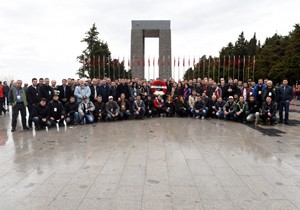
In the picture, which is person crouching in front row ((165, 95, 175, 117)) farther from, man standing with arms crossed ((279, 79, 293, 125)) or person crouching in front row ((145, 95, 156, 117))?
man standing with arms crossed ((279, 79, 293, 125))

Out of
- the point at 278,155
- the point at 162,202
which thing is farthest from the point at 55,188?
the point at 278,155

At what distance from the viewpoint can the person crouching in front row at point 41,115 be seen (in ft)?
32.0

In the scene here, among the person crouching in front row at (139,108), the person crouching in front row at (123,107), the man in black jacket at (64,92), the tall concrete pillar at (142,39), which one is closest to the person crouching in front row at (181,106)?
the person crouching in front row at (139,108)

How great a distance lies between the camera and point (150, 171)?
4.95 metres

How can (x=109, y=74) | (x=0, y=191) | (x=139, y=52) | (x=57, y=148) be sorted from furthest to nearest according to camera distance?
(x=139, y=52) → (x=109, y=74) → (x=57, y=148) → (x=0, y=191)

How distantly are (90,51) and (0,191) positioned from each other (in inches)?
1558

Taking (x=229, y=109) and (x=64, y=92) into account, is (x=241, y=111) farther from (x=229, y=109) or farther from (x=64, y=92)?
(x=64, y=92)

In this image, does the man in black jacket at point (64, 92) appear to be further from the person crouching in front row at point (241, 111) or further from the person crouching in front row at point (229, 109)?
the person crouching in front row at point (241, 111)

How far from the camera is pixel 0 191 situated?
4.08 m

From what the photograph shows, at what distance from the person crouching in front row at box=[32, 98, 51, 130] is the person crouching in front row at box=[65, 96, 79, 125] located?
38.6 inches

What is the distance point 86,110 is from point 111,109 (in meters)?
1.11

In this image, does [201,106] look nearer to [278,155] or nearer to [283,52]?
[278,155]

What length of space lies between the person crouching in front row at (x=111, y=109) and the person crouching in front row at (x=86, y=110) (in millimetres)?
684

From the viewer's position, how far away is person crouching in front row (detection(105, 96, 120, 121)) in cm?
1173
